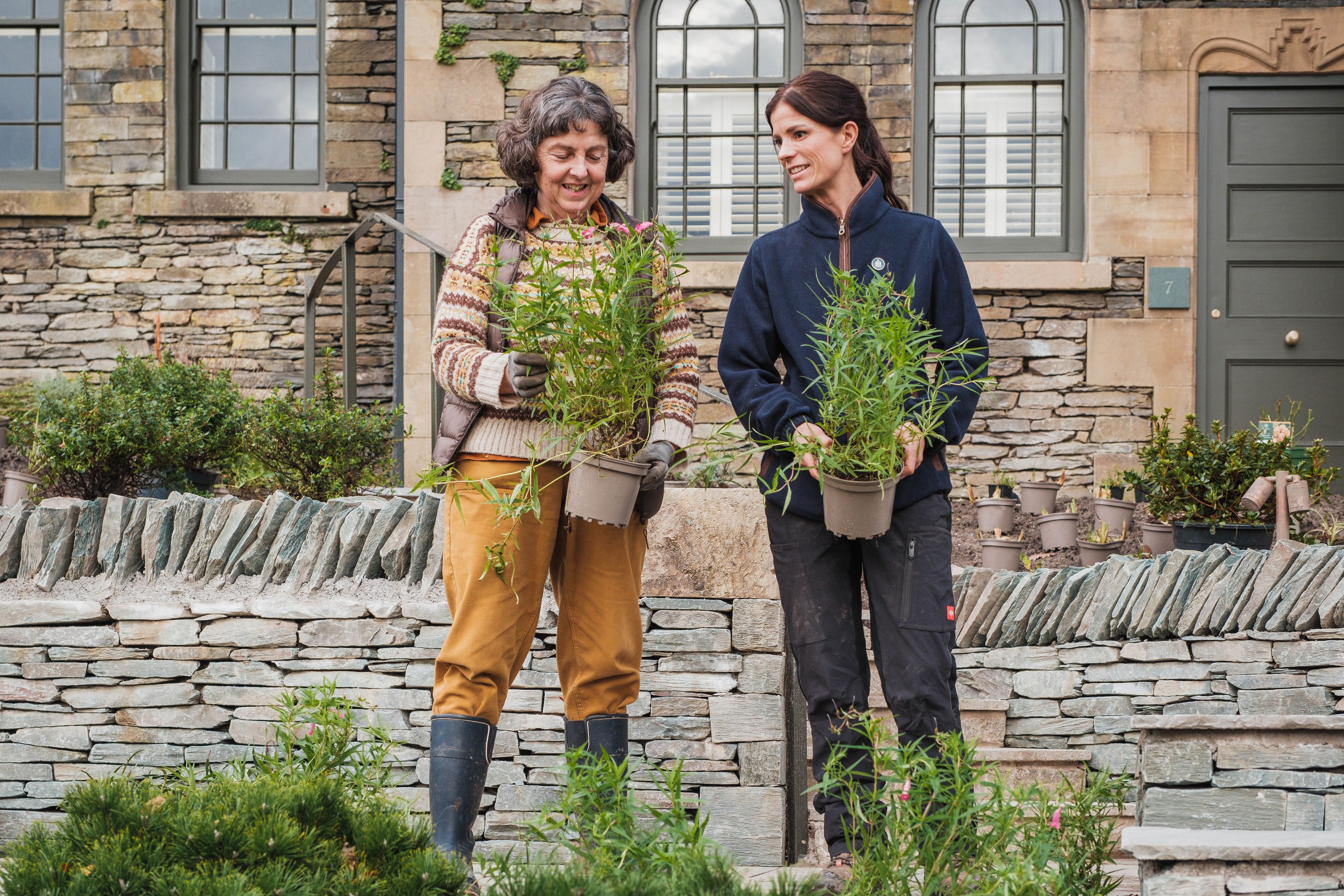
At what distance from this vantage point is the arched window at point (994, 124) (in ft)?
22.8

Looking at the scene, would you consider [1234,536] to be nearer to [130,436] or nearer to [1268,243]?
[1268,243]

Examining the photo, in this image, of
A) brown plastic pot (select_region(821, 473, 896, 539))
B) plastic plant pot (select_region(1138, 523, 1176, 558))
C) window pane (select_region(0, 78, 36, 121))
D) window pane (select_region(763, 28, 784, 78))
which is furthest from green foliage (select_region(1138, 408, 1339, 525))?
window pane (select_region(0, 78, 36, 121))

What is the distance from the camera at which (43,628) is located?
3221mm

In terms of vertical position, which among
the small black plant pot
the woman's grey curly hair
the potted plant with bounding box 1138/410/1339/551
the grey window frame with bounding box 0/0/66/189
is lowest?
the small black plant pot

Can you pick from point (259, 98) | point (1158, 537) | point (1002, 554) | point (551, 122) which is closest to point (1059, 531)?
point (1002, 554)

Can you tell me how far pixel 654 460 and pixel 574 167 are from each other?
0.60m

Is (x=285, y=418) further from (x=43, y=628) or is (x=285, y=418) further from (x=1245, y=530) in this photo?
(x=1245, y=530)

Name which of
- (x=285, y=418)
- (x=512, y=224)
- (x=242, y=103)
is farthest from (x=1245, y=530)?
(x=242, y=103)

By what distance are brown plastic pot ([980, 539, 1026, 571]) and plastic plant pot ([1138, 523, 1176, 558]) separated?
588 mm

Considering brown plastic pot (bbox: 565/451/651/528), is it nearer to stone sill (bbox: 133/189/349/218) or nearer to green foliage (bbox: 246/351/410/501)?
green foliage (bbox: 246/351/410/501)

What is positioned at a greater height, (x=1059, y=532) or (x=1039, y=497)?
(x=1039, y=497)

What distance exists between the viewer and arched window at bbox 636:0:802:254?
709 centimetres

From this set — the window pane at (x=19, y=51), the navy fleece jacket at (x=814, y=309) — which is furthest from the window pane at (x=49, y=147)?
the navy fleece jacket at (x=814, y=309)

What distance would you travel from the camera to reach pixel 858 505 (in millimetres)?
2102
